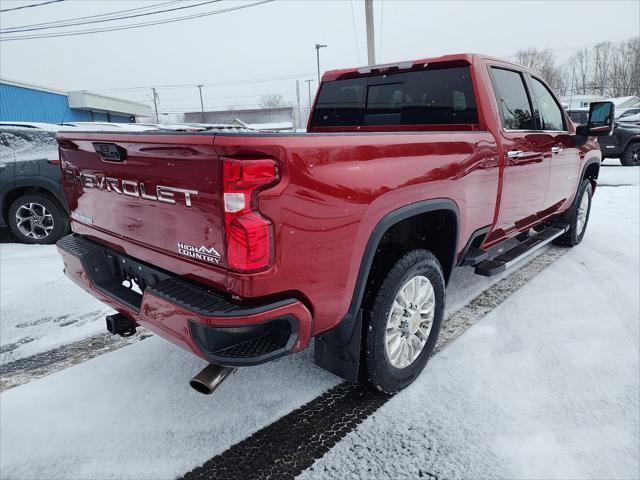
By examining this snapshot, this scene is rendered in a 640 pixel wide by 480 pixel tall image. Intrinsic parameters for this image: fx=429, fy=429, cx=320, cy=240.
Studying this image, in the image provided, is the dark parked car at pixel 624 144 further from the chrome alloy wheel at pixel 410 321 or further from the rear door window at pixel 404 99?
the chrome alloy wheel at pixel 410 321

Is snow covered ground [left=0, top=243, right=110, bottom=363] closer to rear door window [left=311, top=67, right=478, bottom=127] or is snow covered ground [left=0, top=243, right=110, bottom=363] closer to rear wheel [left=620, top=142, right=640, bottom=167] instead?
rear door window [left=311, top=67, right=478, bottom=127]

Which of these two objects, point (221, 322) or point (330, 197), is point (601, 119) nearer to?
point (330, 197)

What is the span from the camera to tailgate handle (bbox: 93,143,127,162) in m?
1.99

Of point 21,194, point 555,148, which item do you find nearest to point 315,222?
point 555,148

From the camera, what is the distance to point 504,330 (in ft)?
10.4

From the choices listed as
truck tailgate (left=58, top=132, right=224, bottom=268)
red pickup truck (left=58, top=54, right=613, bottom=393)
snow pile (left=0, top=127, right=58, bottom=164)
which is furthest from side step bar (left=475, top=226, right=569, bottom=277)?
snow pile (left=0, top=127, right=58, bottom=164)

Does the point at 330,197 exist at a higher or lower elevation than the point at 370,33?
lower

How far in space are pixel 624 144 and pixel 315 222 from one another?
47.4 ft

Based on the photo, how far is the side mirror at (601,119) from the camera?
4.28 metres

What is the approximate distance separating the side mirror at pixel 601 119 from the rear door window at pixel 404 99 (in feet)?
6.72

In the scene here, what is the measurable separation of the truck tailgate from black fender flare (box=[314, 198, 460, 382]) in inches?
27.6

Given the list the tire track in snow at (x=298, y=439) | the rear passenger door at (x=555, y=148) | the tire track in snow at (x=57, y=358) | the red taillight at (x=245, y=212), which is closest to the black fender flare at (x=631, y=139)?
the rear passenger door at (x=555, y=148)

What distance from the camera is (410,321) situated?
2.44 metres

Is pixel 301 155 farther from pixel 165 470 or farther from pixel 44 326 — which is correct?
pixel 44 326
